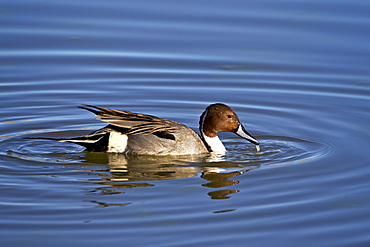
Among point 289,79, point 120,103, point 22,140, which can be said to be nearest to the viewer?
point 22,140

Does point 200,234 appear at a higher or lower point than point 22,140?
lower

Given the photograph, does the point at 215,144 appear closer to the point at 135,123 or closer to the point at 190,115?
the point at 135,123

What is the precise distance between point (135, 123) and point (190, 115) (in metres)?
1.59

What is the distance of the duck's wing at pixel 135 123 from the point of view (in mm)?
8812

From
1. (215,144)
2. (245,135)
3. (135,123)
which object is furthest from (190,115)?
(135,123)

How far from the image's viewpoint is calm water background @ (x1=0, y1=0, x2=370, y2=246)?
6477 millimetres

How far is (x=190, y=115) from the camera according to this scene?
1035cm

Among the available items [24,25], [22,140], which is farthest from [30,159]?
[24,25]

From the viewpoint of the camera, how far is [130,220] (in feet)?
21.3

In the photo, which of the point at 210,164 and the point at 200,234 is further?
the point at 210,164

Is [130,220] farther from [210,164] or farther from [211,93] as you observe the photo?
[211,93]

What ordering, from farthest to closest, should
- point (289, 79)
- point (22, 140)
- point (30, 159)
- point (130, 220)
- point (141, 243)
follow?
point (289, 79)
point (22, 140)
point (30, 159)
point (130, 220)
point (141, 243)

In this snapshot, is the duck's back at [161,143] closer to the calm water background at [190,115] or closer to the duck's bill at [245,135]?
the calm water background at [190,115]

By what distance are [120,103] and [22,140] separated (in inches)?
77.8
